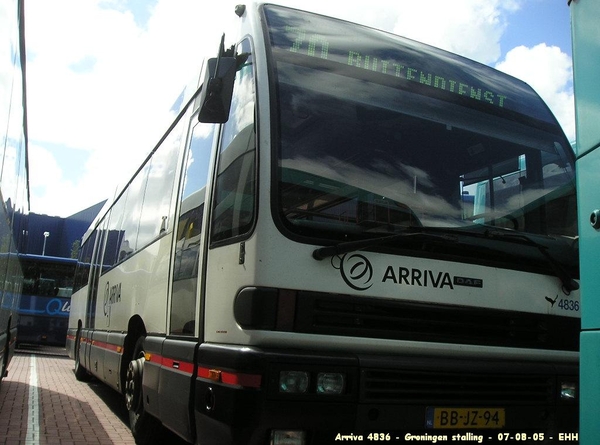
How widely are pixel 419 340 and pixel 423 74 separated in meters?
1.91

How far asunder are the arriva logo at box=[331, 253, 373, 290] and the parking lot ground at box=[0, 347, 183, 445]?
2.78 metres

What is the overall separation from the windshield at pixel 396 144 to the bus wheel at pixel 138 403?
249 centimetres

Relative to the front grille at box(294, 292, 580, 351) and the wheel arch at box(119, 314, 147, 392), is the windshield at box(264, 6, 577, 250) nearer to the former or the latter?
the front grille at box(294, 292, 580, 351)

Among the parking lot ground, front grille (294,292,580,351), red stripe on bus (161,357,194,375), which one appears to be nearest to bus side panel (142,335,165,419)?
red stripe on bus (161,357,194,375)

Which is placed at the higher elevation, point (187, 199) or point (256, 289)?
point (187, 199)

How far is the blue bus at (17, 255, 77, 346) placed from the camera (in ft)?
71.9

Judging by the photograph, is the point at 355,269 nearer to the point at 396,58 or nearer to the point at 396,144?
the point at 396,144

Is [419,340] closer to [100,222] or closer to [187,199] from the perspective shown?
[187,199]

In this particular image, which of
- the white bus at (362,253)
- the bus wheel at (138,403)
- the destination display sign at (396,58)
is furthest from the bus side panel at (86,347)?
the destination display sign at (396,58)

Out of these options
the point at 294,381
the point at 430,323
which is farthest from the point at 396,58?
the point at 294,381

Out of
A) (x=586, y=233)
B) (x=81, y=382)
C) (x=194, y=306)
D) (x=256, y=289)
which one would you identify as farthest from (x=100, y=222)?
(x=586, y=233)

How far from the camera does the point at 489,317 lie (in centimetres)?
404

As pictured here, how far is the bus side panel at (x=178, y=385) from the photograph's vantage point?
4.04 m

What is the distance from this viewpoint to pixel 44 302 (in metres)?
22.2
